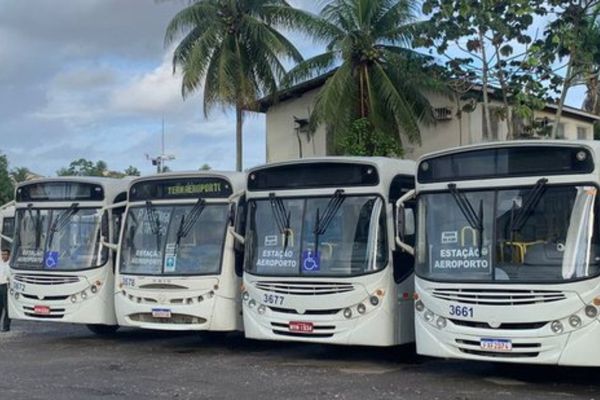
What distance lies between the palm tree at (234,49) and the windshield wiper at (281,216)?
15994mm

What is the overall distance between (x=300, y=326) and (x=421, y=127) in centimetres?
1648

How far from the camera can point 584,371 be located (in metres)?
11.2

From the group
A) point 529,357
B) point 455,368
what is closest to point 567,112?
point 455,368

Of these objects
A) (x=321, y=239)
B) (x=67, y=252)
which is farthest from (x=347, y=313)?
(x=67, y=252)

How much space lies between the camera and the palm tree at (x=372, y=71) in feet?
→ 83.4

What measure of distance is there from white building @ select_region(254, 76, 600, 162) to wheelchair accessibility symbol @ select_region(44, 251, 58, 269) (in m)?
13.3

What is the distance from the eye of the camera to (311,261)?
38.9 feet

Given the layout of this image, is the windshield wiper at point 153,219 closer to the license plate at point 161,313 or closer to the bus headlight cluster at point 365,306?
the license plate at point 161,313

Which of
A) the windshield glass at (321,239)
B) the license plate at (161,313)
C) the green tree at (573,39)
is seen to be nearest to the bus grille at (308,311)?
the windshield glass at (321,239)

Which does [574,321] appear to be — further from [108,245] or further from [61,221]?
[61,221]

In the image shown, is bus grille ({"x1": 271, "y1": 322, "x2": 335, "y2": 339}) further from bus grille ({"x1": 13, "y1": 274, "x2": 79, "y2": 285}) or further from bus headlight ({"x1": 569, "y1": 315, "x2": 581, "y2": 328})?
bus grille ({"x1": 13, "y1": 274, "x2": 79, "y2": 285})

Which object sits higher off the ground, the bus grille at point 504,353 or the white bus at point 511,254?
the white bus at point 511,254

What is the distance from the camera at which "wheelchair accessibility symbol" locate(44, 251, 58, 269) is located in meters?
14.4

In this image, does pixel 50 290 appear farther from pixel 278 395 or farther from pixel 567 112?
pixel 567 112
